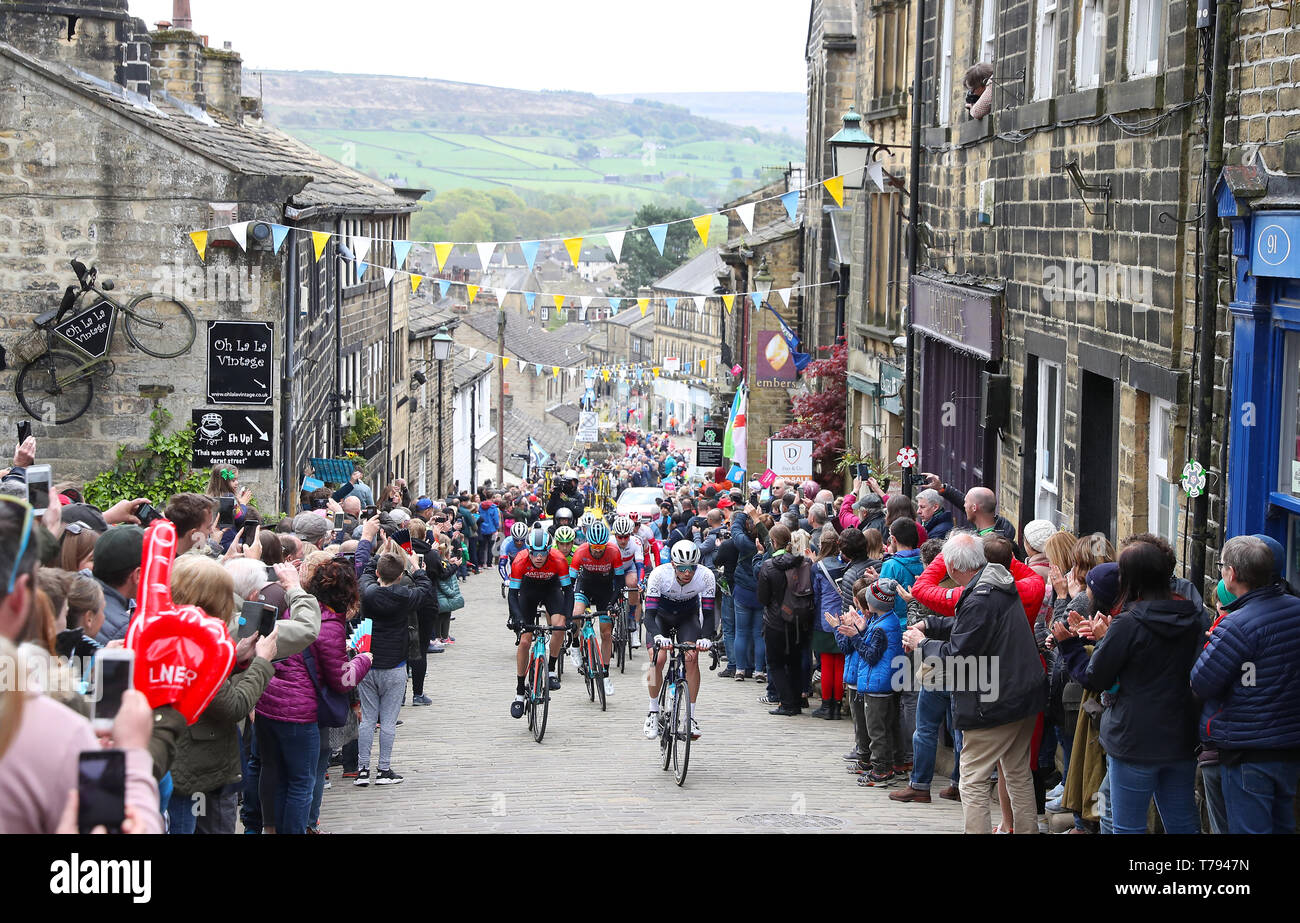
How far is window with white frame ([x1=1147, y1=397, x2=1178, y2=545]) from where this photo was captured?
10.1 meters

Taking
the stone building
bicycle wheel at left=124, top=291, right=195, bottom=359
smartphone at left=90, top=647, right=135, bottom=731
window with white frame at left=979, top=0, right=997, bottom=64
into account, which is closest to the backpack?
window with white frame at left=979, top=0, right=997, bottom=64

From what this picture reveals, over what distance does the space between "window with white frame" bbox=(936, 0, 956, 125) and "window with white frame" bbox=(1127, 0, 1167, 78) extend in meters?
6.86

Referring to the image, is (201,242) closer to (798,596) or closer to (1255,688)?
(798,596)

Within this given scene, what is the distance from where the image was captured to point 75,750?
10.5 feet

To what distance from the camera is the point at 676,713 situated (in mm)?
11320

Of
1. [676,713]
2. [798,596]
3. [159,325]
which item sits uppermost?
[159,325]

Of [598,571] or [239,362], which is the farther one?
[239,362]

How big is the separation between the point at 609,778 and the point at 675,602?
1.72 meters

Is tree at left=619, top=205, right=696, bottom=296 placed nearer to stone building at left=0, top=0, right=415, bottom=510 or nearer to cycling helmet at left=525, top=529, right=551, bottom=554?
stone building at left=0, top=0, right=415, bottom=510

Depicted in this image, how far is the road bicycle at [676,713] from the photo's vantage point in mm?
11109

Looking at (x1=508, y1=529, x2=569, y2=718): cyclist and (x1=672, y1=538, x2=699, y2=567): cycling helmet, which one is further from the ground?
(x1=672, y1=538, x2=699, y2=567): cycling helmet

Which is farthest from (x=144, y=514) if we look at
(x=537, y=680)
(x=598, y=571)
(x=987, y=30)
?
(x=987, y=30)

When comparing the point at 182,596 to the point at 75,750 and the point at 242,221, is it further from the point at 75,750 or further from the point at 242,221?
the point at 242,221

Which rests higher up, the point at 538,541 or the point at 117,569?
the point at 117,569
